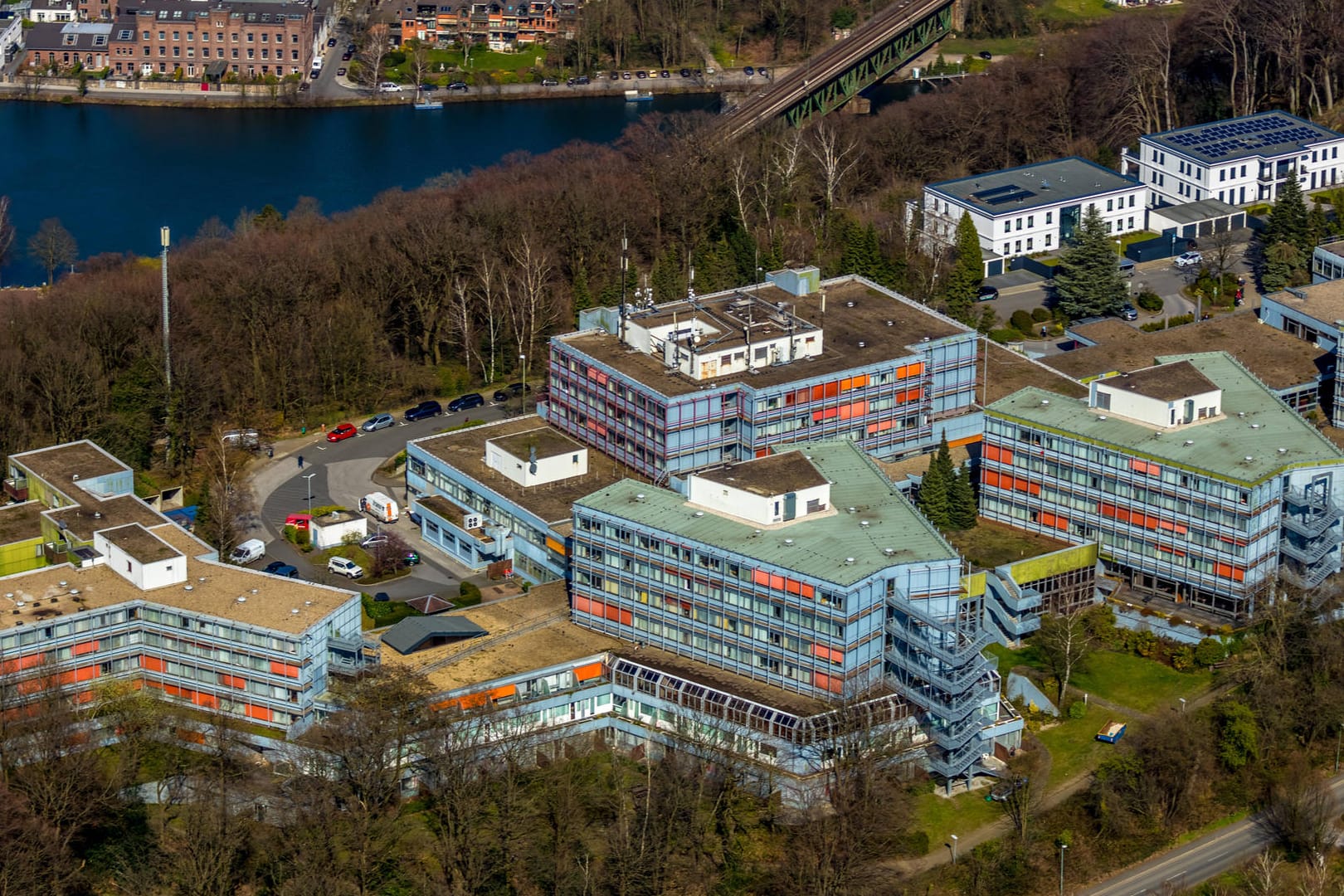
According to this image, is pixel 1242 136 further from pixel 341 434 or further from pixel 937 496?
pixel 341 434

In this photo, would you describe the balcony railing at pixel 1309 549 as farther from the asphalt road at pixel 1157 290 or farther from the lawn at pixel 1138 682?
the asphalt road at pixel 1157 290

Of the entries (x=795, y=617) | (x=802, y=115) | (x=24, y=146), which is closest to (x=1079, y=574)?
(x=795, y=617)

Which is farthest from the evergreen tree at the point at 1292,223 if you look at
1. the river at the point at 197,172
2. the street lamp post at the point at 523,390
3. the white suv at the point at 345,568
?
the white suv at the point at 345,568

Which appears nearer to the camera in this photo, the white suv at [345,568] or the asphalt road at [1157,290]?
the white suv at [345,568]

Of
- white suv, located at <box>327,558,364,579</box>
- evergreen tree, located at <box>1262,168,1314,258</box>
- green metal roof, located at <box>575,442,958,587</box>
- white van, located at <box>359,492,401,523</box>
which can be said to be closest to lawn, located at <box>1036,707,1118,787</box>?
green metal roof, located at <box>575,442,958,587</box>

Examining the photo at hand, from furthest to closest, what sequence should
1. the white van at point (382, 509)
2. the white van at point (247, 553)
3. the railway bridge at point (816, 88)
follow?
the railway bridge at point (816, 88)
the white van at point (382, 509)
the white van at point (247, 553)

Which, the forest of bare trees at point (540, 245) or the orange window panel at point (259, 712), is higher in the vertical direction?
the forest of bare trees at point (540, 245)

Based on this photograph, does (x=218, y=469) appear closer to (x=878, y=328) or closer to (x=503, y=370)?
(x=503, y=370)
